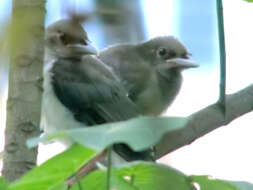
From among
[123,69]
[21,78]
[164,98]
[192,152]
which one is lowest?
[192,152]

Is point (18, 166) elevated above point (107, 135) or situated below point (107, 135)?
below

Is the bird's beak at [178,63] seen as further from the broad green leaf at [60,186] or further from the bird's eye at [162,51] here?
the broad green leaf at [60,186]

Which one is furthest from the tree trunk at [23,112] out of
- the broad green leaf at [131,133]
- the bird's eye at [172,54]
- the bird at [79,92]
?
the bird's eye at [172,54]

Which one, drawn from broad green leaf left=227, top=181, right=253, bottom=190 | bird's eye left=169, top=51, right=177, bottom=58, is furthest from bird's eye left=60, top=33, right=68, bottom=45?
broad green leaf left=227, top=181, right=253, bottom=190

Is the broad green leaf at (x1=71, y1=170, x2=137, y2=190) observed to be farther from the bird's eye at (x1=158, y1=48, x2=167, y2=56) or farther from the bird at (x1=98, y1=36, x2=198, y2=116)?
the bird's eye at (x1=158, y1=48, x2=167, y2=56)

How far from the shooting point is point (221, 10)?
116 cm

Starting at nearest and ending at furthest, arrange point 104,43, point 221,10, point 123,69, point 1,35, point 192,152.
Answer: point 1,35 → point 104,43 → point 221,10 → point 123,69 → point 192,152

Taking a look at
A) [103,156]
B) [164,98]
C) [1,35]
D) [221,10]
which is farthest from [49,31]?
[1,35]

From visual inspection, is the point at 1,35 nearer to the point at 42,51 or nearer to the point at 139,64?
the point at 42,51

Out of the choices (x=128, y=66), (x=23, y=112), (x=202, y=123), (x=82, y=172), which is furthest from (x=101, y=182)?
(x=128, y=66)

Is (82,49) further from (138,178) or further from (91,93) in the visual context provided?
(138,178)

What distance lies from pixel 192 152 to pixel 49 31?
4.61ft

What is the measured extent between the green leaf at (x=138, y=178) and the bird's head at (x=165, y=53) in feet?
6.82

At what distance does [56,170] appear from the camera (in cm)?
66
